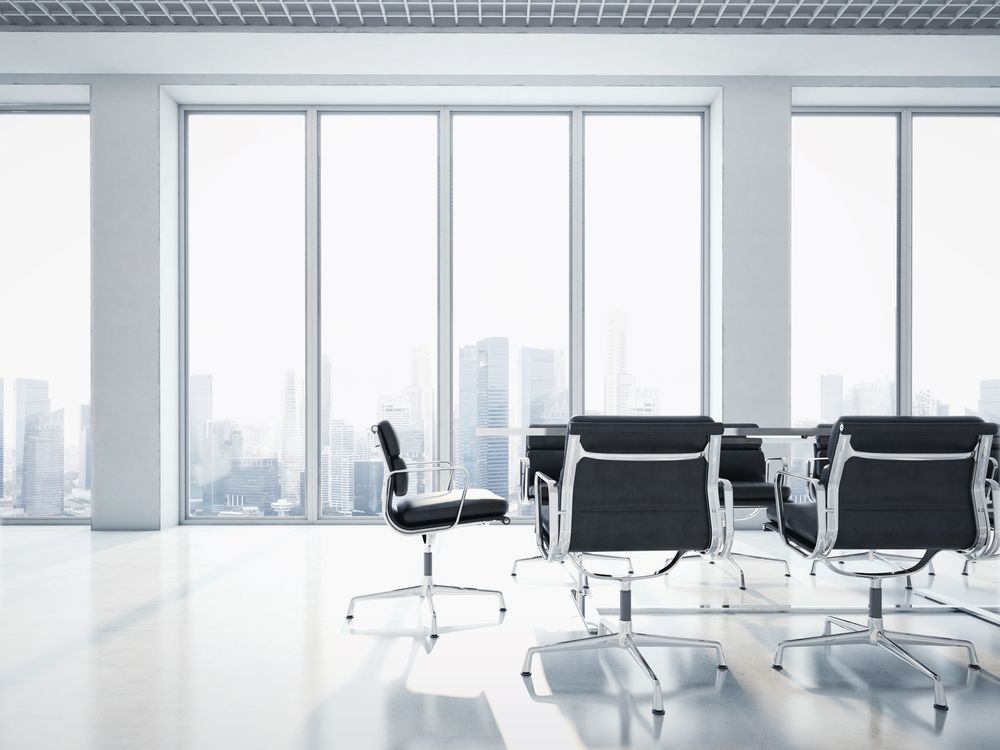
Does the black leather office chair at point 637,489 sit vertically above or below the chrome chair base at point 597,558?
above

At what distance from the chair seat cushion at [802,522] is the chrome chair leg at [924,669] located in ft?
1.59

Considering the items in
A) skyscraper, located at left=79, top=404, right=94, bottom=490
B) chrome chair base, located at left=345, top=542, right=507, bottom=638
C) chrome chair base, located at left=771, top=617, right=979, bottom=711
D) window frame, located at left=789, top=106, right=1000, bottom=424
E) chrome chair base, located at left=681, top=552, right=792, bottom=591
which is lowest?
chrome chair base, located at left=681, top=552, right=792, bottom=591

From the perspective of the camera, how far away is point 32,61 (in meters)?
5.64

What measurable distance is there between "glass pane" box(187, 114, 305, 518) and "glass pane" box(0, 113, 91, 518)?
96 centimetres

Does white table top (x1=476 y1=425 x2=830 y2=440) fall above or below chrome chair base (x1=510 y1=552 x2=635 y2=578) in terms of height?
above

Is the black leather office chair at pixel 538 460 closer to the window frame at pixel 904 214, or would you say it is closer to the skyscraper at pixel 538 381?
the skyscraper at pixel 538 381

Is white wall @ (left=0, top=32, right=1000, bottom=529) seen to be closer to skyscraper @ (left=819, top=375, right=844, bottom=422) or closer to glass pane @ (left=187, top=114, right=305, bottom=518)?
glass pane @ (left=187, top=114, right=305, bottom=518)

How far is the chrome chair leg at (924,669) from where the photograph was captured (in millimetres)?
2434

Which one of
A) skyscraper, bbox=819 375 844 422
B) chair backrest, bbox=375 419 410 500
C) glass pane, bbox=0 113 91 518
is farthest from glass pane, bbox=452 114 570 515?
glass pane, bbox=0 113 91 518

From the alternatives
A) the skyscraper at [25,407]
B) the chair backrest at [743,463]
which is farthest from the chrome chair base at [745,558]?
the skyscraper at [25,407]

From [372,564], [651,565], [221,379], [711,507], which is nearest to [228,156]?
[221,379]

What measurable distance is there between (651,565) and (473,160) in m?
3.75

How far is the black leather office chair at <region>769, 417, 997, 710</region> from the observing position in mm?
2521

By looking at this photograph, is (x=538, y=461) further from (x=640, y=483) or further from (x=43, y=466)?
(x=43, y=466)
